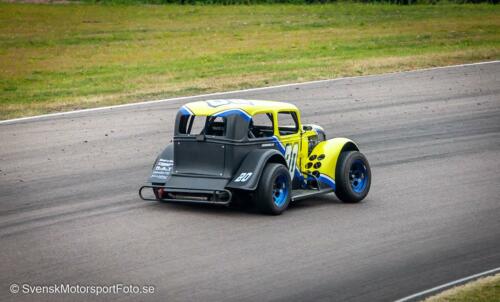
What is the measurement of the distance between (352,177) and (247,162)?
2066 millimetres

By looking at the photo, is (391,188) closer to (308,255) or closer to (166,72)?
(308,255)

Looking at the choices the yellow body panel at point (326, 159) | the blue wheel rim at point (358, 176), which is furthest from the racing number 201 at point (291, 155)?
the blue wheel rim at point (358, 176)

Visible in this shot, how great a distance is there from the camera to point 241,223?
13039mm

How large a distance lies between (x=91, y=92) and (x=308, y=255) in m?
13.8

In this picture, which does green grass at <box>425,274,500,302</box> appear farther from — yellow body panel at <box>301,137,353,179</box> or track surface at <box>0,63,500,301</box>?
yellow body panel at <box>301,137,353,179</box>

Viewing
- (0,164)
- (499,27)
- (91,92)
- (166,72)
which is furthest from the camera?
(499,27)

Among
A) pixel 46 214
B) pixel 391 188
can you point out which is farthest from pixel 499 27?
pixel 46 214

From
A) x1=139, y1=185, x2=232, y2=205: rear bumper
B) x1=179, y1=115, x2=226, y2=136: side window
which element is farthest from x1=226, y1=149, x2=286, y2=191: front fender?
x1=179, y1=115, x2=226, y2=136: side window

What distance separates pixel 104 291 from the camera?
33.7 feet

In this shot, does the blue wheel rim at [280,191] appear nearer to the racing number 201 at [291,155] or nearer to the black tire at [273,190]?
the black tire at [273,190]

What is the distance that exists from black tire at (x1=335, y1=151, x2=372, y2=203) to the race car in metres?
0.01

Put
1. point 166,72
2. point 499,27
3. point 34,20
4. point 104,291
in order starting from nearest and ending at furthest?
1. point 104,291
2. point 166,72
3. point 499,27
4. point 34,20

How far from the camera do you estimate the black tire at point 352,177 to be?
1429 cm

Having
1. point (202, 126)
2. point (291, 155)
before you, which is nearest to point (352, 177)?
point (291, 155)
